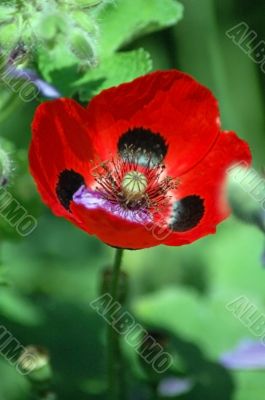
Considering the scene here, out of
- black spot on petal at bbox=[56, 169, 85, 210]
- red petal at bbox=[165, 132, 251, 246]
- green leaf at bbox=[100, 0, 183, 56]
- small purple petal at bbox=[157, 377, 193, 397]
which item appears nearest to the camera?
red petal at bbox=[165, 132, 251, 246]

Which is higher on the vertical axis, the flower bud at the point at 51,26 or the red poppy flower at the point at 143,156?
the flower bud at the point at 51,26

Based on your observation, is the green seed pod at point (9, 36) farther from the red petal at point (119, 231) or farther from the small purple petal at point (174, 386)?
the small purple petal at point (174, 386)

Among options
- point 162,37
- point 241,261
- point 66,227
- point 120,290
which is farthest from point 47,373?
point 162,37

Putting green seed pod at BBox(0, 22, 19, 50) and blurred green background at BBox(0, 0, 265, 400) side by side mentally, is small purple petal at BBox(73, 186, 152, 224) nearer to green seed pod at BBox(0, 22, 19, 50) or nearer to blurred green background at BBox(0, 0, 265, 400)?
blurred green background at BBox(0, 0, 265, 400)

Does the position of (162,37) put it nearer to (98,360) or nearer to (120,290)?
(98,360)

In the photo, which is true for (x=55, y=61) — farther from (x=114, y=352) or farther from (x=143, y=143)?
(x=114, y=352)

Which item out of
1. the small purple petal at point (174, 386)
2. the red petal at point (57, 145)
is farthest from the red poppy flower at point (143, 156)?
the small purple petal at point (174, 386)

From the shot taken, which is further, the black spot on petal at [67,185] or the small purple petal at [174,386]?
the small purple petal at [174,386]

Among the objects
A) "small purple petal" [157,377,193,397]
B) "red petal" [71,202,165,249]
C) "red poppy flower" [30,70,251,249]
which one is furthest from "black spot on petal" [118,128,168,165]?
"small purple petal" [157,377,193,397]
